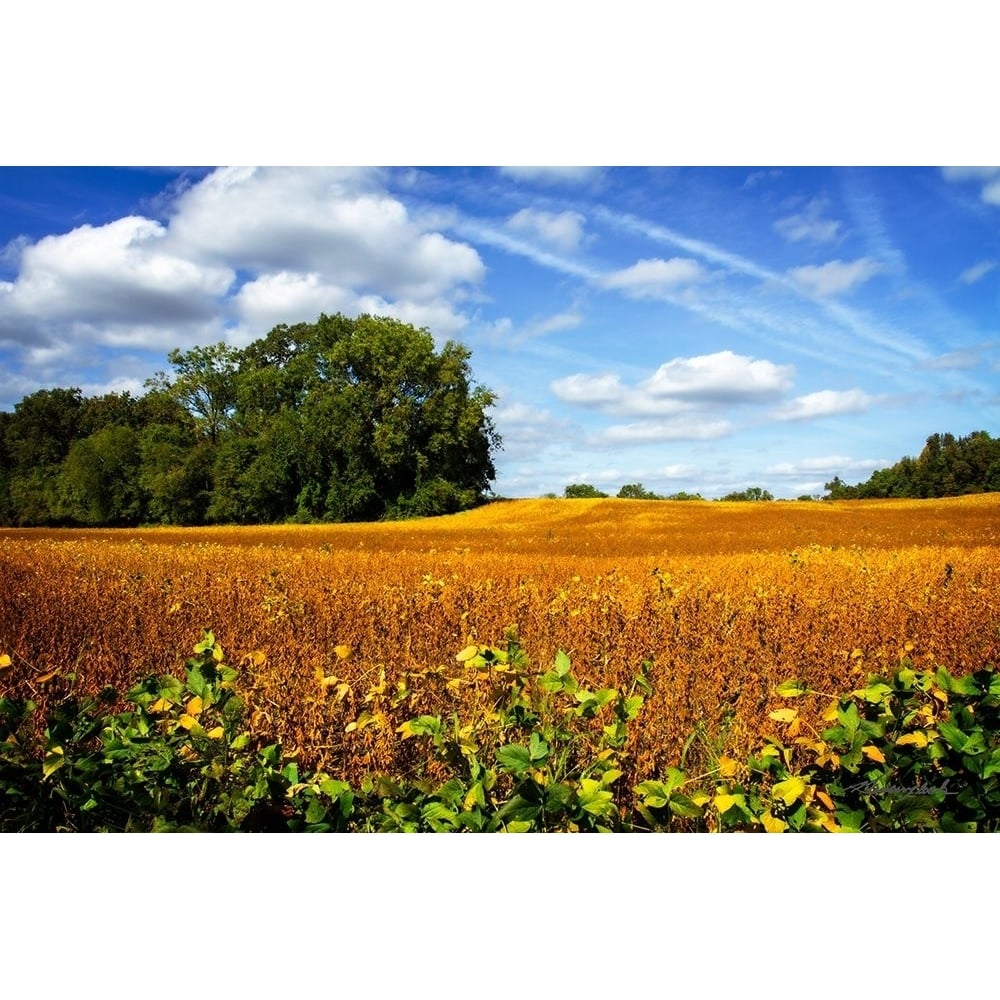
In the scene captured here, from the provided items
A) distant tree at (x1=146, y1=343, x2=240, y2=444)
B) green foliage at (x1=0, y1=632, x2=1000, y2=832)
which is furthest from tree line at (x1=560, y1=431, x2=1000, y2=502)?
distant tree at (x1=146, y1=343, x2=240, y2=444)

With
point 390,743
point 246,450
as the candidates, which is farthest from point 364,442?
point 390,743

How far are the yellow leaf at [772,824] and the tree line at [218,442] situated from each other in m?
4.34

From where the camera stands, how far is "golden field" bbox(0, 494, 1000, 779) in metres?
2.51

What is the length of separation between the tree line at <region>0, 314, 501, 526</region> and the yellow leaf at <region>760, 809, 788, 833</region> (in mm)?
4342

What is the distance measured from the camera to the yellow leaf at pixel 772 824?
1.74 m

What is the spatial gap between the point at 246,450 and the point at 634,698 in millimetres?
4886

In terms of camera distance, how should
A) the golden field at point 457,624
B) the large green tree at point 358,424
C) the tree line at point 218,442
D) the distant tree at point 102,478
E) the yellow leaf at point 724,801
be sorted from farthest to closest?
1. the large green tree at point 358,424
2. the distant tree at point 102,478
3. the tree line at point 218,442
4. the golden field at point 457,624
5. the yellow leaf at point 724,801

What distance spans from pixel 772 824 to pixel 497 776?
30.3 inches

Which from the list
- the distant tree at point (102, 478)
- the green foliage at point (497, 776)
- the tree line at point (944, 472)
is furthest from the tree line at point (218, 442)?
the tree line at point (944, 472)

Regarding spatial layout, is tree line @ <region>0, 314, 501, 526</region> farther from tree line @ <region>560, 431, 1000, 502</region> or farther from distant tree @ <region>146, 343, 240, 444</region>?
tree line @ <region>560, 431, 1000, 502</region>

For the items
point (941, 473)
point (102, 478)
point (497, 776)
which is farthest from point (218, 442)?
point (941, 473)

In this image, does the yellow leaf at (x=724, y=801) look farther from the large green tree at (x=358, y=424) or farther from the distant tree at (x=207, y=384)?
the large green tree at (x=358, y=424)
